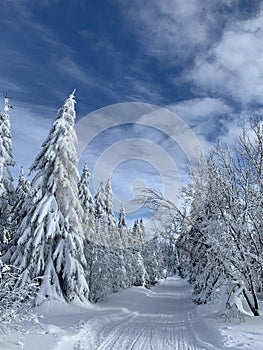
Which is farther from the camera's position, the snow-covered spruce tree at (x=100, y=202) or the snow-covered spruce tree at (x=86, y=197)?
the snow-covered spruce tree at (x=100, y=202)

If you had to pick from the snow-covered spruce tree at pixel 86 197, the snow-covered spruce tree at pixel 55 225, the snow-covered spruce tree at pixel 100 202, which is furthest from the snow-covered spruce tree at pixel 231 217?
the snow-covered spruce tree at pixel 100 202

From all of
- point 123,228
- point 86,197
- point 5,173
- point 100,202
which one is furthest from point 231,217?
point 123,228

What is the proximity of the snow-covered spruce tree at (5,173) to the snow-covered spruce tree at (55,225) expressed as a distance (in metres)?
3.43

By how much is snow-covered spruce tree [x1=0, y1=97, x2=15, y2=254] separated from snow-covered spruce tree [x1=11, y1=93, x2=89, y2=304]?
135 inches

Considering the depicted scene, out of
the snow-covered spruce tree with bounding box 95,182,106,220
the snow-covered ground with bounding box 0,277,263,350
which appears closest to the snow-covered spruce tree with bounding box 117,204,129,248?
the snow-covered spruce tree with bounding box 95,182,106,220

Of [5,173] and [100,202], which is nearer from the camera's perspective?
[5,173]

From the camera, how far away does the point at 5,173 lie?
21.4 metres

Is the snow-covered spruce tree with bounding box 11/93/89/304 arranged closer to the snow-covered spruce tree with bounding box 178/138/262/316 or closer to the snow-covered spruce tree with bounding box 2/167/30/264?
the snow-covered spruce tree with bounding box 2/167/30/264

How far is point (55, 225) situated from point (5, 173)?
21.1ft

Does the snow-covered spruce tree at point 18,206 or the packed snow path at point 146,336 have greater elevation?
the snow-covered spruce tree at point 18,206

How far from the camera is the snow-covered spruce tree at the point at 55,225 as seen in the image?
17.2 meters

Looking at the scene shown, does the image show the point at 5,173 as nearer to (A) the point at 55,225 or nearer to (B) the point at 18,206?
(B) the point at 18,206

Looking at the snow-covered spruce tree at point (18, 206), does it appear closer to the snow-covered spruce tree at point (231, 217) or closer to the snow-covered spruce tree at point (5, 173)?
the snow-covered spruce tree at point (5, 173)

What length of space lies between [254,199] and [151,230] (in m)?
5.12
